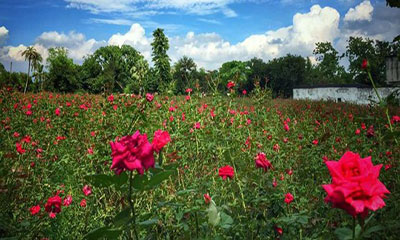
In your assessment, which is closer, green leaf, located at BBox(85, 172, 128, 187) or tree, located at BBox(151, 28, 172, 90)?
green leaf, located at BBox(85, 172, 128, 187)

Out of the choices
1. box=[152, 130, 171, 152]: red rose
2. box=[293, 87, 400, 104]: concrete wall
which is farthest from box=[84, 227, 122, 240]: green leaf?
box=[293, 87, 400, 104]: concrete wall

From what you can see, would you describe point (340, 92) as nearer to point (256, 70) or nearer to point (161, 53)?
point (161, 53)

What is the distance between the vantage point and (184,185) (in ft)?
12.8

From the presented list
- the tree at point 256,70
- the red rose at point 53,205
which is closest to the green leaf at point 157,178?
the red rose at point 53,205

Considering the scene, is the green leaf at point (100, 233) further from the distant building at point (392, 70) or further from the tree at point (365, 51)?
the tree at point (365, 51)

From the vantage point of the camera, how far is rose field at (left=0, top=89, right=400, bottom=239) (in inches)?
Answer: 46.2

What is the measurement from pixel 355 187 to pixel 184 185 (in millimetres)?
3093

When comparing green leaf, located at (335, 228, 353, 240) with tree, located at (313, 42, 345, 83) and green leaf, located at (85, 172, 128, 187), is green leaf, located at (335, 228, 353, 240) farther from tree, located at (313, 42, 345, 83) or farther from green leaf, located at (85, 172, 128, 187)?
tree, located at (313, 42, 345, 83)

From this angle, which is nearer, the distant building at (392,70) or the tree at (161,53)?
the distant building at (392,70)

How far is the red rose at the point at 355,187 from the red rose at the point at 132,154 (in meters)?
0.63

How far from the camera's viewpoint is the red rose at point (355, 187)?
92 centimetres

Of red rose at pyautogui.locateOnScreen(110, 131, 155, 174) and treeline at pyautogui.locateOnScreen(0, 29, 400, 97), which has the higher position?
treeline at pyautogui.locateOnScreen(0, 29, 400, 97)

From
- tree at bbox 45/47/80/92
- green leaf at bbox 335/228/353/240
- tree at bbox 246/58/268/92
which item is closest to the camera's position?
green leaf at bbox 335/228/353/240

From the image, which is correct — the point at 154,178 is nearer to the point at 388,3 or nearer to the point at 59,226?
the point at 388,3
